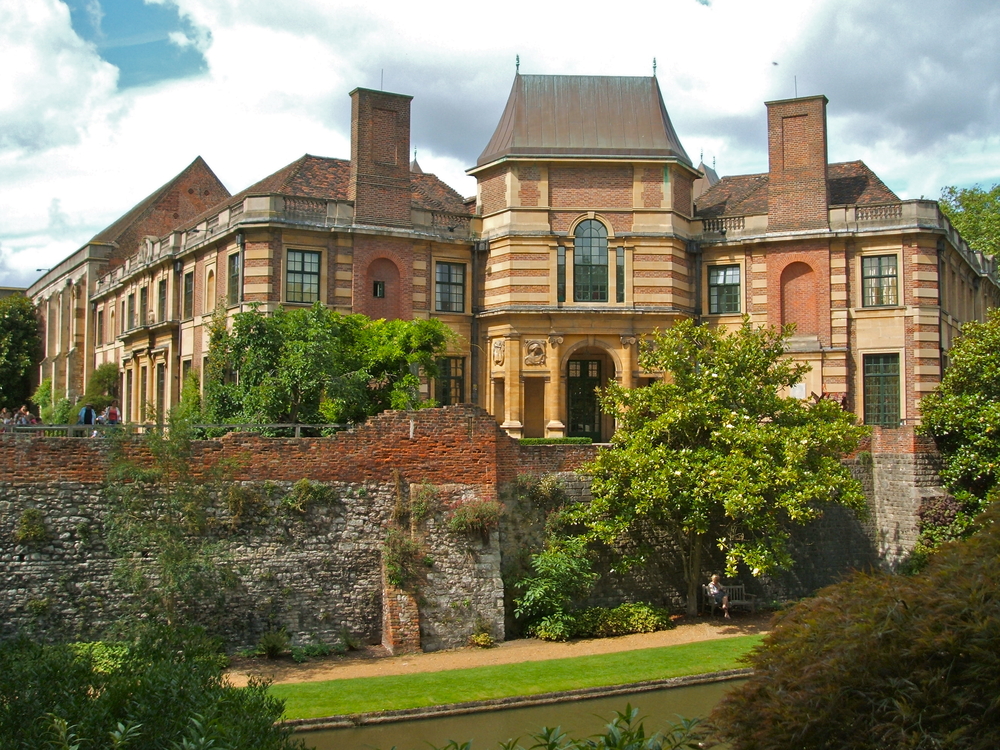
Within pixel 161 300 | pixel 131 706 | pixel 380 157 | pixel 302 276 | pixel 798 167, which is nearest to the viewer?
pixel 131 706

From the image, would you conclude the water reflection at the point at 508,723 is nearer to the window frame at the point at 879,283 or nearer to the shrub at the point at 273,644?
the shrub at the point at 273,644

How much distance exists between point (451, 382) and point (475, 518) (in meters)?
12.4

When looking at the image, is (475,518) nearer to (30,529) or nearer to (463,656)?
(463,656)

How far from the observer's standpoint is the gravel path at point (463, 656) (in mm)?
18609

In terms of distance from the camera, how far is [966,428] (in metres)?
25.3

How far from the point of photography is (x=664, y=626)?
879 inches

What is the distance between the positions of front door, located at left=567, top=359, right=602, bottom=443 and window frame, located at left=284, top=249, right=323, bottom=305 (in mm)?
8749

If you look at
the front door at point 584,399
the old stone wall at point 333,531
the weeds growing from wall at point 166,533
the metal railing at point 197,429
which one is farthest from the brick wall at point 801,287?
the weeds growing from wall at point 166,533

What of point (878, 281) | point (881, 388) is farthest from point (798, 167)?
point (881, 388)

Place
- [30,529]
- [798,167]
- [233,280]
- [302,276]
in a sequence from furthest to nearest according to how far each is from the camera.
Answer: [798,167] → [233,280] → [302,276] → [30,529]

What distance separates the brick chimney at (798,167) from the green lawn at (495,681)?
17108 mm

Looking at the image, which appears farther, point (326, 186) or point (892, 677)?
point (326, 186)

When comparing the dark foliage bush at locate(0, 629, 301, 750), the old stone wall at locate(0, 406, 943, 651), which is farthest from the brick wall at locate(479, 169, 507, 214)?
the dark foliage bush at locate(0, 629, 301, 750)

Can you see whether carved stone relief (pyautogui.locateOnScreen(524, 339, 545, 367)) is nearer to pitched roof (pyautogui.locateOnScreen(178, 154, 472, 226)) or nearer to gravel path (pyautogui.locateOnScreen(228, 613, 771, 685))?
pitched roof (pyautogui.locateOnScreen(178, 154, 472, 226))
